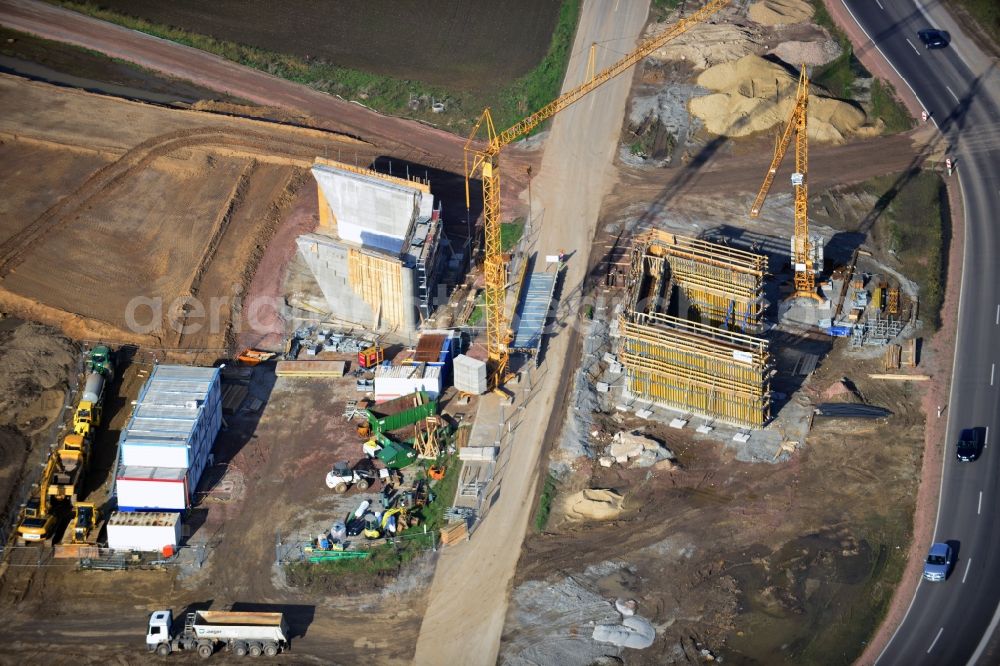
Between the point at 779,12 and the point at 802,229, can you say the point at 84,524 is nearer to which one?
the point at 802,229

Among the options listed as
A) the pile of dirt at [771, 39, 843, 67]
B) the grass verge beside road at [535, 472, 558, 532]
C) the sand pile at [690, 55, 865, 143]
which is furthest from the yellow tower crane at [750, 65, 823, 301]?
the pile of dirt at [771, 39, 843, 67]

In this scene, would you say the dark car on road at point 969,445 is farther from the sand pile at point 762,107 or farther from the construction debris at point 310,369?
the construction debris at point 310,369

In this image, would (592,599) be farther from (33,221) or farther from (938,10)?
(938,10)

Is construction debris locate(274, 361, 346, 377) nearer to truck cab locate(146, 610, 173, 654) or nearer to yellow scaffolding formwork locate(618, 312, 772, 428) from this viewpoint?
yellow scaffolding formwork locate(618, 312, 772, 428)

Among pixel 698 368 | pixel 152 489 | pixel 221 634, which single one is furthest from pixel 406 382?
pixel 221 634

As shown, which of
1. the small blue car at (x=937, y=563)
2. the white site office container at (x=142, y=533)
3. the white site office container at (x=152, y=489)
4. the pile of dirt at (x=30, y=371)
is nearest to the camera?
the small blue car at (x=937, y=563)

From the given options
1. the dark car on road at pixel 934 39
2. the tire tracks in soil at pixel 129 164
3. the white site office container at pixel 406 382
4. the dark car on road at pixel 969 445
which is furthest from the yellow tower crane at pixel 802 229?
the tire tracks in soil at pixel 129 164
